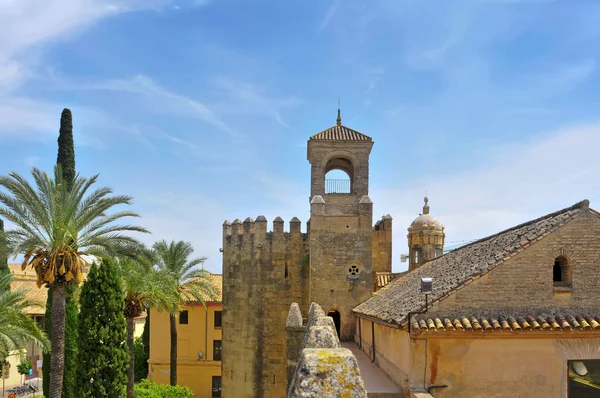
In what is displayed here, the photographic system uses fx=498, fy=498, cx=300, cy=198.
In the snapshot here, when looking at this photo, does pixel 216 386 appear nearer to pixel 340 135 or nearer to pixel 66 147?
pixel 66 147

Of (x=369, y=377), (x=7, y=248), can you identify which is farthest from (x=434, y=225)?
(x=7, y=248)

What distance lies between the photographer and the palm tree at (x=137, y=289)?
19.4 meters

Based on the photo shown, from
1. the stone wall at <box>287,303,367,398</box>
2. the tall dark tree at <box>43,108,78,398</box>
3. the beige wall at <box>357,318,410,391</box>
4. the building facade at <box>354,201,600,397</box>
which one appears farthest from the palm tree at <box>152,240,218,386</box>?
the stone wall at <box>287,303,367,398</box>

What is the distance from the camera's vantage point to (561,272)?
9.82 m

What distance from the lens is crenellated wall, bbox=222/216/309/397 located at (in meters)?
19.1

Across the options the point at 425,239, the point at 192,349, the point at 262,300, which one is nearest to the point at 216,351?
the point at 192,349

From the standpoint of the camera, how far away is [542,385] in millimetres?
9039

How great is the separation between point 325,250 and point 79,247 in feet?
27.9

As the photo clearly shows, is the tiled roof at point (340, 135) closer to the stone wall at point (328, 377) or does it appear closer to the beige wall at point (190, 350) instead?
the beige wall at point (190, 350)

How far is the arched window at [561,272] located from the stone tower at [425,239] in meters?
15.0

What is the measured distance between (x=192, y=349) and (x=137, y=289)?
15015mm

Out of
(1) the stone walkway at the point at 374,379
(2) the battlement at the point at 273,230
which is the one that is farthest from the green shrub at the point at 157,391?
(1) the stone walkway at the point at 374,379

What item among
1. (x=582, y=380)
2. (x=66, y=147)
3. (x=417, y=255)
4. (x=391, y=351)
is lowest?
(x=582, y=380)

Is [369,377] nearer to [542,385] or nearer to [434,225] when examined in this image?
[542,385]
